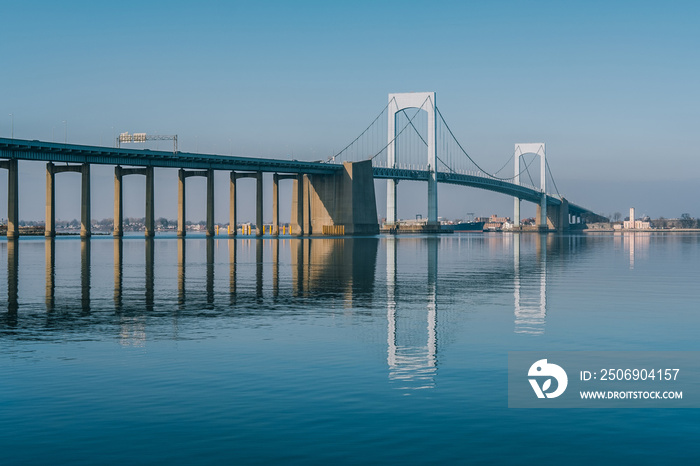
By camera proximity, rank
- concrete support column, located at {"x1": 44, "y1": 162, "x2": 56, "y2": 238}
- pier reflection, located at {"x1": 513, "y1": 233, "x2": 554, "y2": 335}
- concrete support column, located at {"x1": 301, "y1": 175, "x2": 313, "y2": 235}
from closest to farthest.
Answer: pier reflection, located at {"x1": 513, "y1": 233, "x2": 554, "y2": 335}
concrete support column, located at {"x1": 44, "y1": 162, "x2": 56, "y2": 238}
concrete support column, located at {"x1": 301, "y1": 175, "x2": 313, "y2": 235}

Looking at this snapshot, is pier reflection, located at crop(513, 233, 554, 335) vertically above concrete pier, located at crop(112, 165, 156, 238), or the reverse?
concrete pier, located at crop(112, 165, 156, 238)

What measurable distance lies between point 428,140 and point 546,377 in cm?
16268

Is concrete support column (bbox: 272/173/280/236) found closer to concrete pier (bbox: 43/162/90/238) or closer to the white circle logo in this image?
concrete pier (bbox: 43/162/90/238)

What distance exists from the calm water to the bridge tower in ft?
447

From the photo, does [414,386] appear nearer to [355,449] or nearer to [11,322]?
[355,449]

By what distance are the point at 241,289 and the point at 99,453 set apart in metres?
22.1

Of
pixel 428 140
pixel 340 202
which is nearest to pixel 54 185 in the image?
pixel 340 202

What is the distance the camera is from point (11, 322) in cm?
2039

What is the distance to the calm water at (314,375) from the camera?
9.46 metres

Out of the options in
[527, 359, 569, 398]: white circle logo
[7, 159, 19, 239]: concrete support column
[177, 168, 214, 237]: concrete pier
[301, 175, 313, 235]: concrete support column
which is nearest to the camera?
[527, 359, 569, 398]: white circle logo

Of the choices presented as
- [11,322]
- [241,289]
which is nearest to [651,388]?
[11,322]

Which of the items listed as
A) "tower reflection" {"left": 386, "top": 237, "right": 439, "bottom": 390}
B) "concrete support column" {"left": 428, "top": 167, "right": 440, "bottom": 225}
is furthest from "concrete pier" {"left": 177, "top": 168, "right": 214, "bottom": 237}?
"tower reflection" {"left": 386, "top": 237, "right": 439, "bottom": 390}

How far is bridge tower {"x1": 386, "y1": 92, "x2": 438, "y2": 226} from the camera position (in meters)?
166

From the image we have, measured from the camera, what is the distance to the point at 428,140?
173625mm
